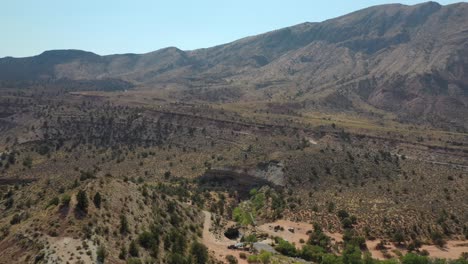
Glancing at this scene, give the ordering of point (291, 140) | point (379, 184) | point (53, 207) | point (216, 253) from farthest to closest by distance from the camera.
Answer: point (291, 140) < point (379, 184) < point (216, 253) < point (53, 207)

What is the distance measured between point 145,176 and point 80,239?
188 feet

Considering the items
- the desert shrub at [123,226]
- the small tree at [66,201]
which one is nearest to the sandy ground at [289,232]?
the desert shrub at [123,226]

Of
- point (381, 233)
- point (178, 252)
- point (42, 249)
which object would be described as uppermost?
point (42, 249)

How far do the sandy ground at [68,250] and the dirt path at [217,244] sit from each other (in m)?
17.0

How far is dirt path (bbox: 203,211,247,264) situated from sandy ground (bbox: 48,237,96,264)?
17019 mm

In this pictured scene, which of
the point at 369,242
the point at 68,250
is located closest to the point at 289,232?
the point at 369,242

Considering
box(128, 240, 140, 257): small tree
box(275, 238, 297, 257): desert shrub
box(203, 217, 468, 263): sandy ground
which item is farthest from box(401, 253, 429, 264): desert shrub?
box(128, 240, 140, 257): small tree

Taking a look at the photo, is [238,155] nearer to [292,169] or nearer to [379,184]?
[292,169]

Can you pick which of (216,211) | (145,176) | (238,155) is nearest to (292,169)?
(238,155)

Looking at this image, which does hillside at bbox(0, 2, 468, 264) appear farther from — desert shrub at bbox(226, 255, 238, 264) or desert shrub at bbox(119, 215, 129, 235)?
desert shrub at bbox(226, 255, 238, 264)

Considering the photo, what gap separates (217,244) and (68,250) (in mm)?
22401

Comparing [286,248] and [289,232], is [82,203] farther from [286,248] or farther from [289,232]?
[289,232]

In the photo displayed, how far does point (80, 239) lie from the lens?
43.4 meters

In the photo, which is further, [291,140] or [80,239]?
[291,140]
